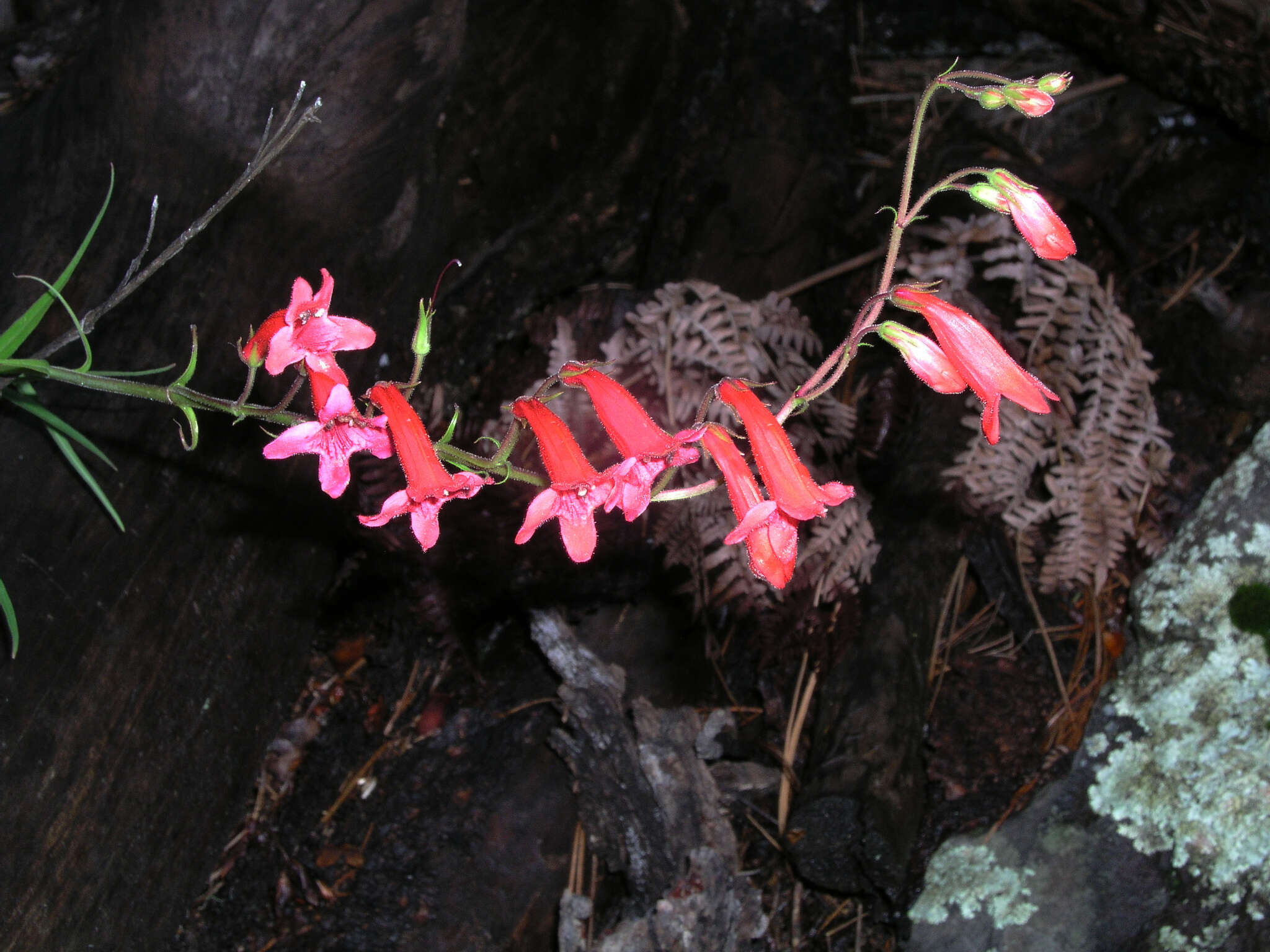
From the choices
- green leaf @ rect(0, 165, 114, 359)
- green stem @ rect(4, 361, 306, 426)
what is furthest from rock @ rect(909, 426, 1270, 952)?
green leaf @ rect(0, 165, 114, 359)

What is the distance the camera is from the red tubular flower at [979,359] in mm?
1779

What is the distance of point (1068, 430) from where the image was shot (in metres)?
3.73

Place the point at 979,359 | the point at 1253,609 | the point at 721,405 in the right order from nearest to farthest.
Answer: the point at 979,359 → the point at 1253,609 → the point at 721,405

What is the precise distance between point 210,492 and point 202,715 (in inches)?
29.9

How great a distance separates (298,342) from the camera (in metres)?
1.82

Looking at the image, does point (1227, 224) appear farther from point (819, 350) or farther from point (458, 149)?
point (458, 149)

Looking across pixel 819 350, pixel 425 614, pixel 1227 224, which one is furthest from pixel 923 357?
pixel 1227 224

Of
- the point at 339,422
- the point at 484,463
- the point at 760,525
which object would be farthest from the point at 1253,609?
the point at 339,422

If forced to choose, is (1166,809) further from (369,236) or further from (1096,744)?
(369,236)

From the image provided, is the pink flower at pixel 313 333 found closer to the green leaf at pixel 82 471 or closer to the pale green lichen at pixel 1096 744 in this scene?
the green leaf at pixel 82 471

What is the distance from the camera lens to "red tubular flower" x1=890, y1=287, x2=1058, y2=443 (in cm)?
178

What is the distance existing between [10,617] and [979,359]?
2348 mm

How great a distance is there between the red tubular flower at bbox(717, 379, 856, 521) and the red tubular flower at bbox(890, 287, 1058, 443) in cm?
33

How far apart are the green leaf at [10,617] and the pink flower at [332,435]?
0.87 metres
